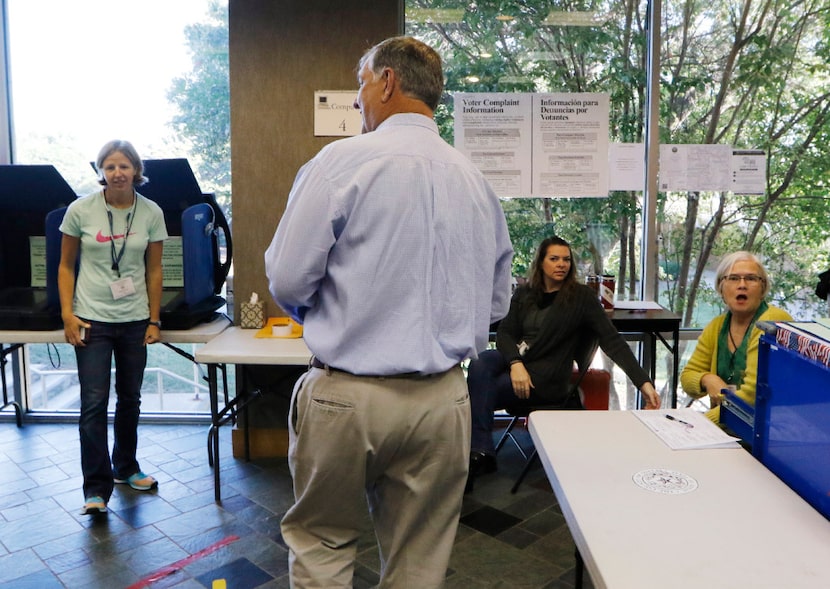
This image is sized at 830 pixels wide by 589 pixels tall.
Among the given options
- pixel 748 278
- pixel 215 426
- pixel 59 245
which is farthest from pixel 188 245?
pixel 748 278

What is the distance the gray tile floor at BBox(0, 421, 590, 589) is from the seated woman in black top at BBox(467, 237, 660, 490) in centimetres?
36

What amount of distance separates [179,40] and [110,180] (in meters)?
1.33

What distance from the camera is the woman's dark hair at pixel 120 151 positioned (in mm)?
2783

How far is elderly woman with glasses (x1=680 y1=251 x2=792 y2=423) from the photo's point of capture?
251 cm

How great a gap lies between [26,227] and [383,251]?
2.85 meters

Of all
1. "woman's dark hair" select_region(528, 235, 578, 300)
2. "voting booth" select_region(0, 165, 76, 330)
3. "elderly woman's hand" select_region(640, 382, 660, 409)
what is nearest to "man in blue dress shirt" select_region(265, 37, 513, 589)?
"elderly woman's hand" select_region(640, 382, 660, 409)

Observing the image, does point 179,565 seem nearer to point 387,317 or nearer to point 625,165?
point 387,317

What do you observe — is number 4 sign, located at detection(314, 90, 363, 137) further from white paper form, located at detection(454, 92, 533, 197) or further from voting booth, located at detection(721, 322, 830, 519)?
voting booth, located at detection(721, 322, 830, 519)

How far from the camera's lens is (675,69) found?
374 centimetres

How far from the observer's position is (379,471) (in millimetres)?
1514

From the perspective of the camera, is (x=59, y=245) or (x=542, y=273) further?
(x=542, y=273)

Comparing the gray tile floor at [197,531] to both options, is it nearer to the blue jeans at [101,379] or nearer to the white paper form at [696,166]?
the blue jeans at [101,379]

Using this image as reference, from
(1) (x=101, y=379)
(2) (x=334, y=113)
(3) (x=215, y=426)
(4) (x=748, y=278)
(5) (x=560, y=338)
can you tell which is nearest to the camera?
(4) (x=748, y=278)

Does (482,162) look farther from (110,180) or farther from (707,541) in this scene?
(707,541)
